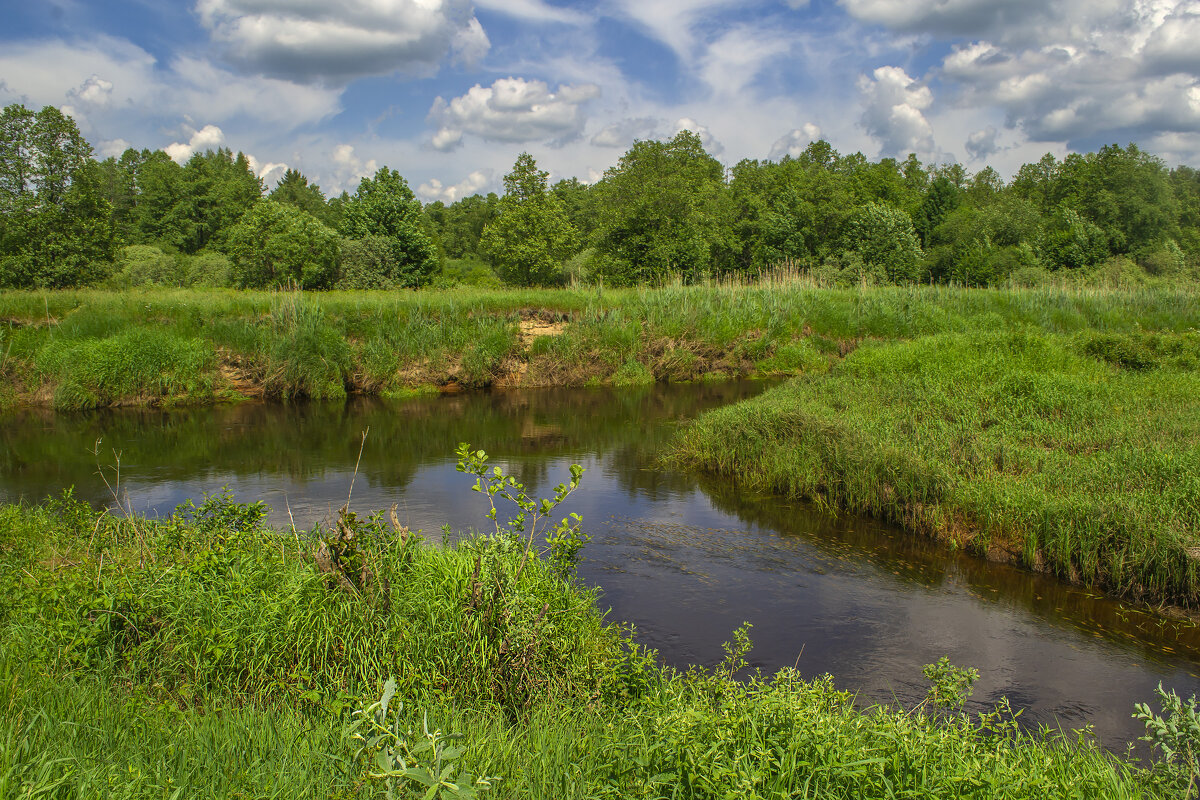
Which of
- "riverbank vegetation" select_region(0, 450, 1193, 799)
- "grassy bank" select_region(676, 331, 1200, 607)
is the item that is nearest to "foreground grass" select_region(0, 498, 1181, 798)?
"riverbank vegetation" select_region(0, 450, 1193, 799)

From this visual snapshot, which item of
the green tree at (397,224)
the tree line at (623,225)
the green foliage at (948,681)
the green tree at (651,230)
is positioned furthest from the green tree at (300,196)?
the green foliage at (948,681)

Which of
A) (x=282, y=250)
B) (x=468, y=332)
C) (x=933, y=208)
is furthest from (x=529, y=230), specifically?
(x=933, y=208)

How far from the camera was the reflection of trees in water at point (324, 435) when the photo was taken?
1223 centimetres

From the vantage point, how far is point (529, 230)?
4053cm

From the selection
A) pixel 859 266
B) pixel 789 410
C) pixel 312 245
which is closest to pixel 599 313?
pixel 789 410

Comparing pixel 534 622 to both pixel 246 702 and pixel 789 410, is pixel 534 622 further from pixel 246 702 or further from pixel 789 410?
pixel 789 410

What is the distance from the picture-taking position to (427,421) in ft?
54.9

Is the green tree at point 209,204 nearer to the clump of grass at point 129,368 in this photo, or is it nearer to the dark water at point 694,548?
the clump of grass at point 129,368

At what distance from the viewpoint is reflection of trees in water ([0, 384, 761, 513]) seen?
1223 cm

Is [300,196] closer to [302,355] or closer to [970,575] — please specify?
[302,355]

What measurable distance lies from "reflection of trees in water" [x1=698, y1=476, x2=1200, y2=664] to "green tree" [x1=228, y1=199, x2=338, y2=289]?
33.7 m

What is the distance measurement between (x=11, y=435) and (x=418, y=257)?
3476 centimetres

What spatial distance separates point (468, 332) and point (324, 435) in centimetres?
650

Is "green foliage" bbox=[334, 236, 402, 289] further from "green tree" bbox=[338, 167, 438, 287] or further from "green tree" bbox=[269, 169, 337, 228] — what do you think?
"green tree" bbox=[269, 169, 337, 228]
